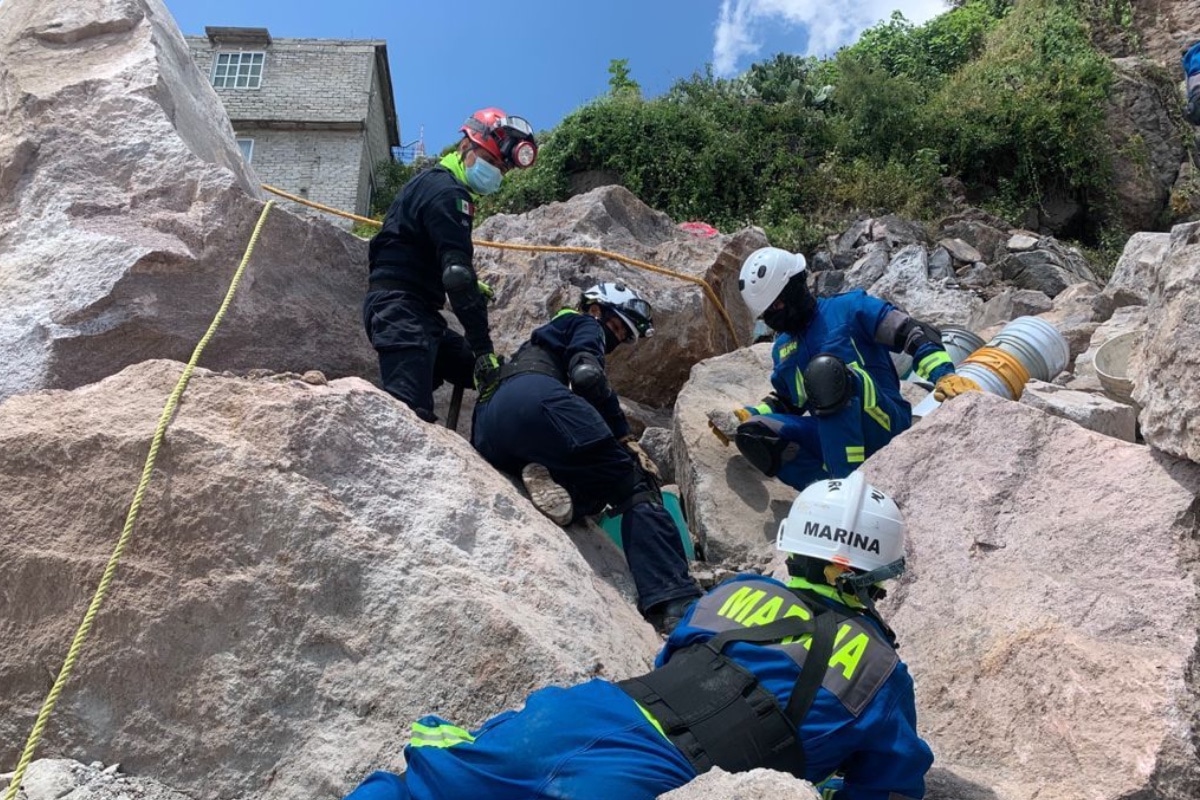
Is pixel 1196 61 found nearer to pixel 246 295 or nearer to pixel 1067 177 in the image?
pixel 246 295

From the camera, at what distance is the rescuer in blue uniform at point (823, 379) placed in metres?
5.21

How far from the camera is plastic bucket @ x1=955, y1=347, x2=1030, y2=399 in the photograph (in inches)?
216

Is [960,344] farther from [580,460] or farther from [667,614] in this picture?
[667,614]

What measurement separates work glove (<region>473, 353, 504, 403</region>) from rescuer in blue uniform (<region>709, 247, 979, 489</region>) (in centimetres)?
134

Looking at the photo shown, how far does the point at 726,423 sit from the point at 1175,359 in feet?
8.29

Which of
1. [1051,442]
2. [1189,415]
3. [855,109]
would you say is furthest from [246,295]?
[855,109]

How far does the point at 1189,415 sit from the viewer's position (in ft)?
11.7

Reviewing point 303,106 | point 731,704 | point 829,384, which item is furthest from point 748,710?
point 303,106

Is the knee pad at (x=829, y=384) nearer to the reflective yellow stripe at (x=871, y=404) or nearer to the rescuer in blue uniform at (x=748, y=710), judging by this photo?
the reflective yellow stripe at (x=871, y=404)

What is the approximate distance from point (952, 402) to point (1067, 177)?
1147 cm

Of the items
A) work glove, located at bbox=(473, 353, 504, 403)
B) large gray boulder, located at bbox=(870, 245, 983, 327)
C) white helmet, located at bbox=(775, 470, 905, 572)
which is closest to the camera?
white helmet, located at bbox=(775, 470, 905, 572)

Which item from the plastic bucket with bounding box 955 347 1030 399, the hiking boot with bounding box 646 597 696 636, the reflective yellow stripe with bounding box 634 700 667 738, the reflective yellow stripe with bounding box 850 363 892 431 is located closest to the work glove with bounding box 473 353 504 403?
the hiking boot with bounding box 646 597 696 636

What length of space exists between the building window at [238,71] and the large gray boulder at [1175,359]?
23.0m

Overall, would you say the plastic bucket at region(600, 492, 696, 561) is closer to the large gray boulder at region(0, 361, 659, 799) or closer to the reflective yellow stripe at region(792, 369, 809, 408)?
the reflective yellow stripe at region(792, 369, 809, 408)
